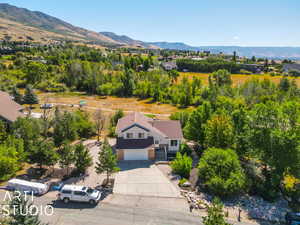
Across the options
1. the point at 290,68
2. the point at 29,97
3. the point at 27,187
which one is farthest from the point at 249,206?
the point at 290,68

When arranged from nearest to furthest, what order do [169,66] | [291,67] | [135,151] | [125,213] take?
1. [125,213]
2. [135,151]
3. [291,67]
4. [169,66]

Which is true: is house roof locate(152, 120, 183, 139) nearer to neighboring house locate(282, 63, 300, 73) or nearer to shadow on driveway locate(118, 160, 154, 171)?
shadow on driveway locate(118, 160, 154, 171)

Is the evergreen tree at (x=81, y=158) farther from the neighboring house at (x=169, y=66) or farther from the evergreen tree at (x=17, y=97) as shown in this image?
the neighboring house at (x=169, y=66)

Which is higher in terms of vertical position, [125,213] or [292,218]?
[125,213]

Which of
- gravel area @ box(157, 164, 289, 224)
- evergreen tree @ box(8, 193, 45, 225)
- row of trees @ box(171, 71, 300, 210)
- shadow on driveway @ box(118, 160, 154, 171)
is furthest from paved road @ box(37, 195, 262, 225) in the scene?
shadow on driveway @ box(118, 160, 154, 171)

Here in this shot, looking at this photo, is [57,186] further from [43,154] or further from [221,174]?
[221,174]

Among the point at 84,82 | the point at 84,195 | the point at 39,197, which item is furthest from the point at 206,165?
the point at 84,82
